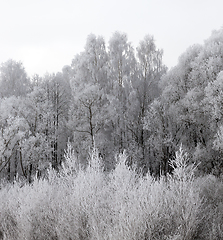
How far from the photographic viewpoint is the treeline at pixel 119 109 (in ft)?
66.4

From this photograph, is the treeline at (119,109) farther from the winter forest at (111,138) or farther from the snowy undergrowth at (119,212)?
the snowy undergrowth at (119,212)

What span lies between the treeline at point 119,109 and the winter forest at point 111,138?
10 cm

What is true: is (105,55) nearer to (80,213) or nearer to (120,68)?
(120,68)

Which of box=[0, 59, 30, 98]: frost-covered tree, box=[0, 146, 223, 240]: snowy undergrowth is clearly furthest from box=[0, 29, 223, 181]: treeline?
box=[0, 146, 223, 240]: snowy undergrowth

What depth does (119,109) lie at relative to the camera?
83.5 feet

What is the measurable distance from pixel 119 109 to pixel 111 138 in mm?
2875

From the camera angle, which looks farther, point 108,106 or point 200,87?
point 108,106

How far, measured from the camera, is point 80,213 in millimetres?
8758

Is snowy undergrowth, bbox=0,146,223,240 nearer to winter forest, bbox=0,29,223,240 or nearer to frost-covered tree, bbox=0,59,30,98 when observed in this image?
winter forest, bbox=0,29,223,240

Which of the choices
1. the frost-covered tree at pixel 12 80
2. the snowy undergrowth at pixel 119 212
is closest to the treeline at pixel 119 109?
the frost-covered tree at pixel 12 80

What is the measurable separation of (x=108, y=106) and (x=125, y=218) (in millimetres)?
17824

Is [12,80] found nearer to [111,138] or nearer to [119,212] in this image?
[111,138]

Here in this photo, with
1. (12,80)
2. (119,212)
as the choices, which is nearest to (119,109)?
(12,80)

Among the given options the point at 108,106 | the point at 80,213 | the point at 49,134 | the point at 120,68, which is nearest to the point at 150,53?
the point at 120,68
